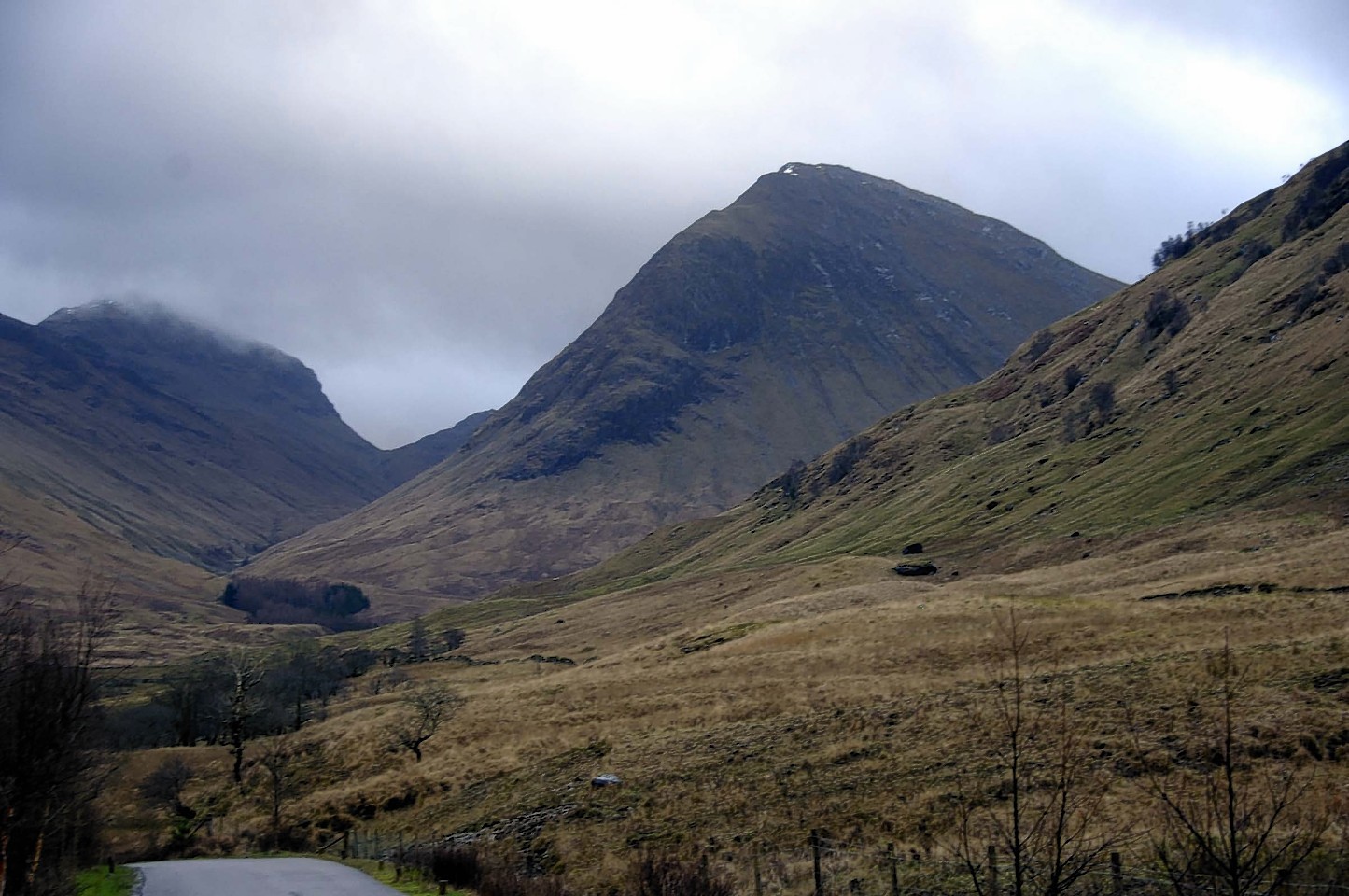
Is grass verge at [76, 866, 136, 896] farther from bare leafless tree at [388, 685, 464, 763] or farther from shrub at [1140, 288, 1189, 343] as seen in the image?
shrub at [1140, 288, 1189, 343]

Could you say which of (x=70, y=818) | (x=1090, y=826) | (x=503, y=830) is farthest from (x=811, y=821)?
(x=70, y=818)

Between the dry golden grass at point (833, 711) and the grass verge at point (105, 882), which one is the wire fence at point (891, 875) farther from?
the grass verge at point (105, 882)

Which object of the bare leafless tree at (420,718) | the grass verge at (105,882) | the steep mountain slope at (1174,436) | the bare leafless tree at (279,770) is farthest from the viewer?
the steep mountain slope at (1174,436)

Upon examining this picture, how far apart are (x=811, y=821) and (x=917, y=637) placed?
1069 inches

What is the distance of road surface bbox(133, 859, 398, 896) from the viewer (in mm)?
26094

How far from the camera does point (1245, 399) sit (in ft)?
402

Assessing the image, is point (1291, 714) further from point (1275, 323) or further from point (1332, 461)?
point (1275, 323)

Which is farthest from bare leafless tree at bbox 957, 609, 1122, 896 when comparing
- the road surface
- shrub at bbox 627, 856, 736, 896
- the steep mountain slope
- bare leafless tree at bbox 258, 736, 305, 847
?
the steep mountain slope

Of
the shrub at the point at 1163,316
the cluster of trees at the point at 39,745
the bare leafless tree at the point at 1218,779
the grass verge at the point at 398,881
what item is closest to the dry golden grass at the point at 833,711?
the bare leafless tree at the point at 1218,779

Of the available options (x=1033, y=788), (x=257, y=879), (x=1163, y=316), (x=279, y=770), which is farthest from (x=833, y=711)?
(x=1163, y=316)

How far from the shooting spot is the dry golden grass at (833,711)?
1245 inches

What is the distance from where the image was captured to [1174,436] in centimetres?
12694

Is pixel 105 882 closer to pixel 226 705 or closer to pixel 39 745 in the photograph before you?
pixel 39 745

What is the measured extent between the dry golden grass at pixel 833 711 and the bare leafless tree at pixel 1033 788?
880 mm
